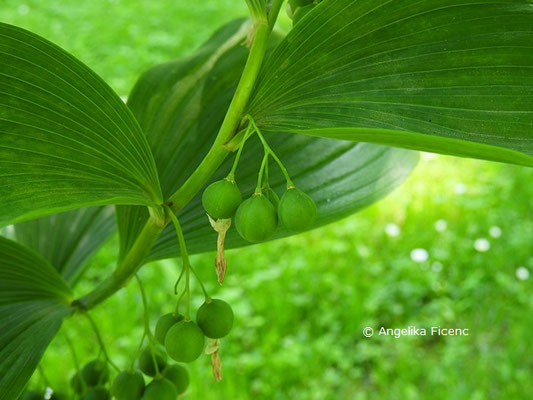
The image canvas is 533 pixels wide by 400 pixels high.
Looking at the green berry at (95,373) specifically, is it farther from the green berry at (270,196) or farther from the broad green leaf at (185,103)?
the green berry at (270,196)

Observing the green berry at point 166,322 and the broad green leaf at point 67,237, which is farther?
the broad green leaf at point 67,237

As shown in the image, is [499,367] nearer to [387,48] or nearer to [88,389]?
[88,389]

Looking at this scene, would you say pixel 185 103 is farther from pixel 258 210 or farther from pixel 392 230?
pixel 392 230

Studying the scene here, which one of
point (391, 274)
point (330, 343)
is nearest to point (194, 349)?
point (330, 343)

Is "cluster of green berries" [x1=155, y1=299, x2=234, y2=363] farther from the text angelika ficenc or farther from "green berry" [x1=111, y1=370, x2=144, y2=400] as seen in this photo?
the text angelika ficenc

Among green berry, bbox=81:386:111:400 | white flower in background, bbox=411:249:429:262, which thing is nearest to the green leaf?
green berry, bbox=81:386:111:400

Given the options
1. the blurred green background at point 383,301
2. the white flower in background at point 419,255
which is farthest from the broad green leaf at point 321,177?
the white flower in background at point 419,255

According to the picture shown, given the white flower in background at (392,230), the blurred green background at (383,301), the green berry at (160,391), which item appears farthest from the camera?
the white flower in background at (392,230)
